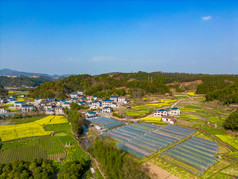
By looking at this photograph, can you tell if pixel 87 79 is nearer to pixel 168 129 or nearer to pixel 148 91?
pixel 148 91

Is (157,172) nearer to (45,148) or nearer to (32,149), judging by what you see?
(45,148)

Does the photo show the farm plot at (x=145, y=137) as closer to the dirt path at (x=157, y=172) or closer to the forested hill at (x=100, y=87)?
the dirt path at (x=157, y=172)

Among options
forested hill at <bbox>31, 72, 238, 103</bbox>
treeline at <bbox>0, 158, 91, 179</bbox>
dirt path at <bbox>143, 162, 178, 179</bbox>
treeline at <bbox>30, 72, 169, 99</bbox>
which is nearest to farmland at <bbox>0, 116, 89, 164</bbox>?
treeline at <bbox>0, 158, 91, 179</bbox>

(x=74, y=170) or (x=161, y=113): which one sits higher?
(x=161, y=113)

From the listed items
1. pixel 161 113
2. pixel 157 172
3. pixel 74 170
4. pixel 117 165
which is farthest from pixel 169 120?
pixel 74 170

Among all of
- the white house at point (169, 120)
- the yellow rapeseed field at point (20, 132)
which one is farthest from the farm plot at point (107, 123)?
the yellow rapeseed field at point (20, 132)

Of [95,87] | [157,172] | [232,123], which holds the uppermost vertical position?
[95,87]
